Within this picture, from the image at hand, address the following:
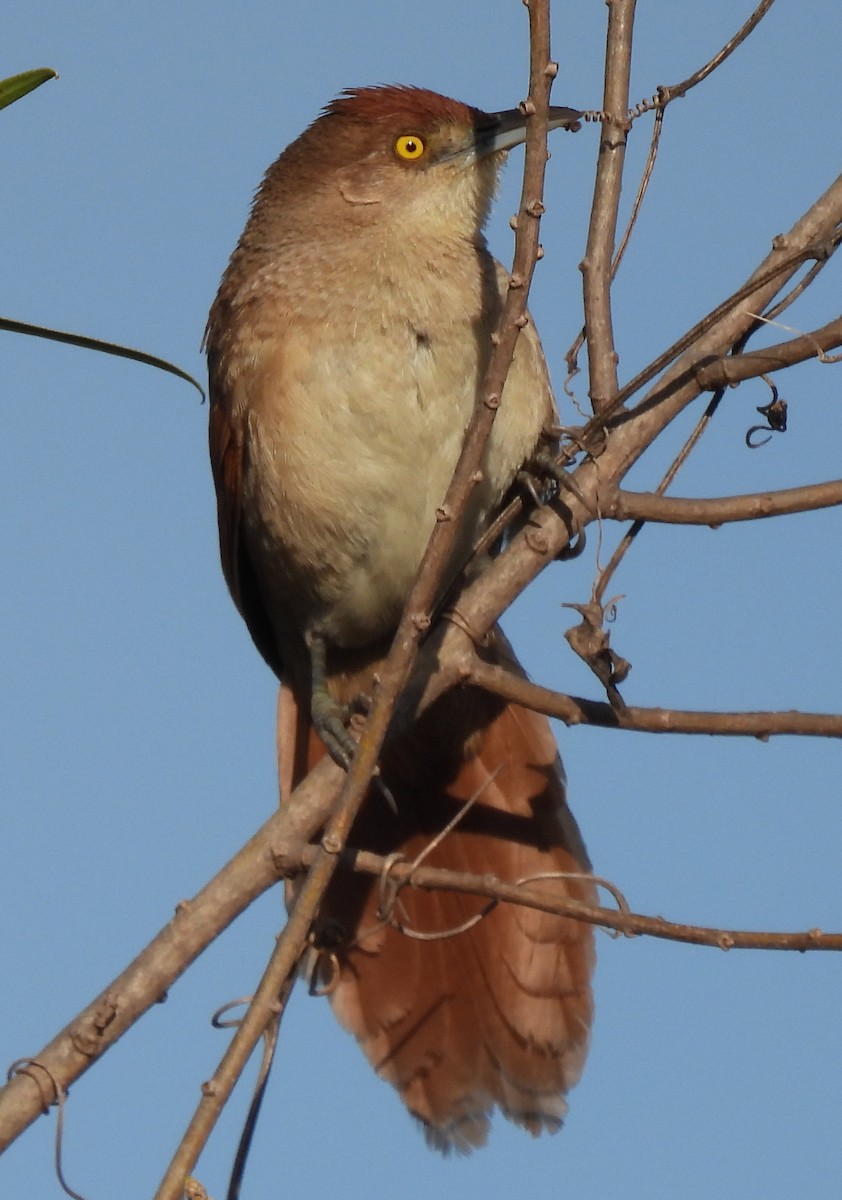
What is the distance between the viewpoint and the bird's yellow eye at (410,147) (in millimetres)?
4223

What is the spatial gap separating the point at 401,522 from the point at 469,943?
1125 millimetres

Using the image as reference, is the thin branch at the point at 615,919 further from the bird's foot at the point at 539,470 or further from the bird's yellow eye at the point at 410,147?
the bird's yellow eye at the point at 410,147

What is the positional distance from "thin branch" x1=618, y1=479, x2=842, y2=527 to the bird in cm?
78

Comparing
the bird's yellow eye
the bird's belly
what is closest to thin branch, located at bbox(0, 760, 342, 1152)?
the bird's belly

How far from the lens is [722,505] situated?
2838 mm

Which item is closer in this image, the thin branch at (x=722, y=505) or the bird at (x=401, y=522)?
the thin branch at (x=722, y=505)

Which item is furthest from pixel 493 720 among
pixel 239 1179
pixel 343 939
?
pixel 239 1179

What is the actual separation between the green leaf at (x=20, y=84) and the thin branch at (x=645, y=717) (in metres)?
1.46

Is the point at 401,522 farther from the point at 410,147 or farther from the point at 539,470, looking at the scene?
the point at 410,147

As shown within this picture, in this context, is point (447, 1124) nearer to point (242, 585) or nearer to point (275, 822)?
point (275, 822)

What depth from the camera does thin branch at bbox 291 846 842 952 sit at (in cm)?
240

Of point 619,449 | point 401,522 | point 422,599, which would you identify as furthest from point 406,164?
point 422,599

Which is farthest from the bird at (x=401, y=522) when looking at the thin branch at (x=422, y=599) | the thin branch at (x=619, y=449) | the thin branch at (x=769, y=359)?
the thin branch at (x=422, y=599)

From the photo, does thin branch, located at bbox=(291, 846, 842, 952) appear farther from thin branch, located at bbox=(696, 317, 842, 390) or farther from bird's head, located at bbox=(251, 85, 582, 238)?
bird's head, located at bbox=(251, 85, 582, 238)
